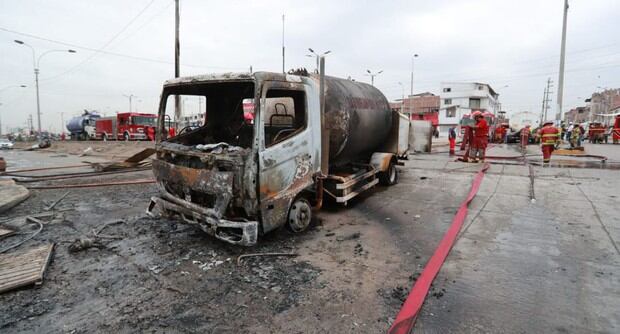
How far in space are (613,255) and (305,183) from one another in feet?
12.7

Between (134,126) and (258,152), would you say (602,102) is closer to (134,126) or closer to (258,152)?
(134,126)

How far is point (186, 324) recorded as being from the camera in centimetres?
272

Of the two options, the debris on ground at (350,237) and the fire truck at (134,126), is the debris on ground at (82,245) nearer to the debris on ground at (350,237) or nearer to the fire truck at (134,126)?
the debris on ground at (350,237)

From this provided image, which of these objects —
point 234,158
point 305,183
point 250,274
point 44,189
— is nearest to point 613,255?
point 305,183

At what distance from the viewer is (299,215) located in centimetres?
477

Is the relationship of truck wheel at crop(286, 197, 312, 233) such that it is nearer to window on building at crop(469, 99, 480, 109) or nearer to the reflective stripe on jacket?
the reflective stripe on jacket

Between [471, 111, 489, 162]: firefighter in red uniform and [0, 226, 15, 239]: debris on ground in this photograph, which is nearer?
[0, 226, 15, 239]: debris on ground

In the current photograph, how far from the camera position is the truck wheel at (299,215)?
467cm

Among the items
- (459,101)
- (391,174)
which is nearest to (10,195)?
(391,174)

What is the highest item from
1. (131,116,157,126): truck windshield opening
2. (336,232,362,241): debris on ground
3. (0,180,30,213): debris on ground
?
(131,116,157,126): truck windshield opening

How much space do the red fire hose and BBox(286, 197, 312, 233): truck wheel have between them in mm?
1798

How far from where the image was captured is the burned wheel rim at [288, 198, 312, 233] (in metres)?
4.68

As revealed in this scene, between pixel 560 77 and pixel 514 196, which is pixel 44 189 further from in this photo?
pixel 560 77

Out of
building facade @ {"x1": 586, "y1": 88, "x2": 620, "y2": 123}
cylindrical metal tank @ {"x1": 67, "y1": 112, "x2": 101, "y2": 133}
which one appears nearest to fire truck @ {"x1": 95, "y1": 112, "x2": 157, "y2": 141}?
cylindrical metal tank @ {"x1": 67, "y1": 112, "x2": 101, "y2": 133}
